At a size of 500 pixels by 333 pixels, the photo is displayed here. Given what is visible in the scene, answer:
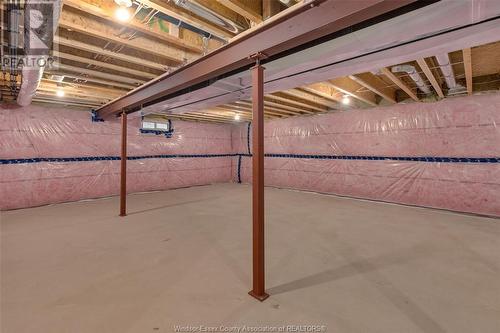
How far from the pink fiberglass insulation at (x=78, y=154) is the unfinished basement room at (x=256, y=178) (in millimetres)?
33

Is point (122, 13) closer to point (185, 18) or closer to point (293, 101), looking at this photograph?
point (185, 18)

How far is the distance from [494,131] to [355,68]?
344 centimetres

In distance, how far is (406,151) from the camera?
4.75 metres

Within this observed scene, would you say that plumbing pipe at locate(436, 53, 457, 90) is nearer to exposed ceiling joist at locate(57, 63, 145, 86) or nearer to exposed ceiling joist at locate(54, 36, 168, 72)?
exposed ceiling joist at locate(54, 36, 168, 72)

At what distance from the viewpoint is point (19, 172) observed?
4590mm

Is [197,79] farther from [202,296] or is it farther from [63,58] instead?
[202,296]

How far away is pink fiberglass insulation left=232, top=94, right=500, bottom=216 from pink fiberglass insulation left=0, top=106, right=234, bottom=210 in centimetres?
306

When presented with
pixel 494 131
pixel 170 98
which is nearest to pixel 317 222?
pixel 170 98

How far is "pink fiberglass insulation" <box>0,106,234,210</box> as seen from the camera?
456 centimetres

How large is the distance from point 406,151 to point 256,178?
423 centimetres

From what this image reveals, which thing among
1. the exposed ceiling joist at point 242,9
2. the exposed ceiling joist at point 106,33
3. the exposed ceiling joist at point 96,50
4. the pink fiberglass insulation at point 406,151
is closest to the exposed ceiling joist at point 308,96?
the pink fiberglass insulation at point 406,151

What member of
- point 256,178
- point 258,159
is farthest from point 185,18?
point 256,178

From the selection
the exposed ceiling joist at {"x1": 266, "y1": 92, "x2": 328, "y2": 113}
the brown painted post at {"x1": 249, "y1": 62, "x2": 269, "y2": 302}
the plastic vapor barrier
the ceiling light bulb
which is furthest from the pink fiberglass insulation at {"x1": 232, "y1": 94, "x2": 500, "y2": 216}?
the ceiling light bulb

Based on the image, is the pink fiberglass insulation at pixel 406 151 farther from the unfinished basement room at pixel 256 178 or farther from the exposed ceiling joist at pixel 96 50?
the exposed ceiling joist at pixel 96 50
